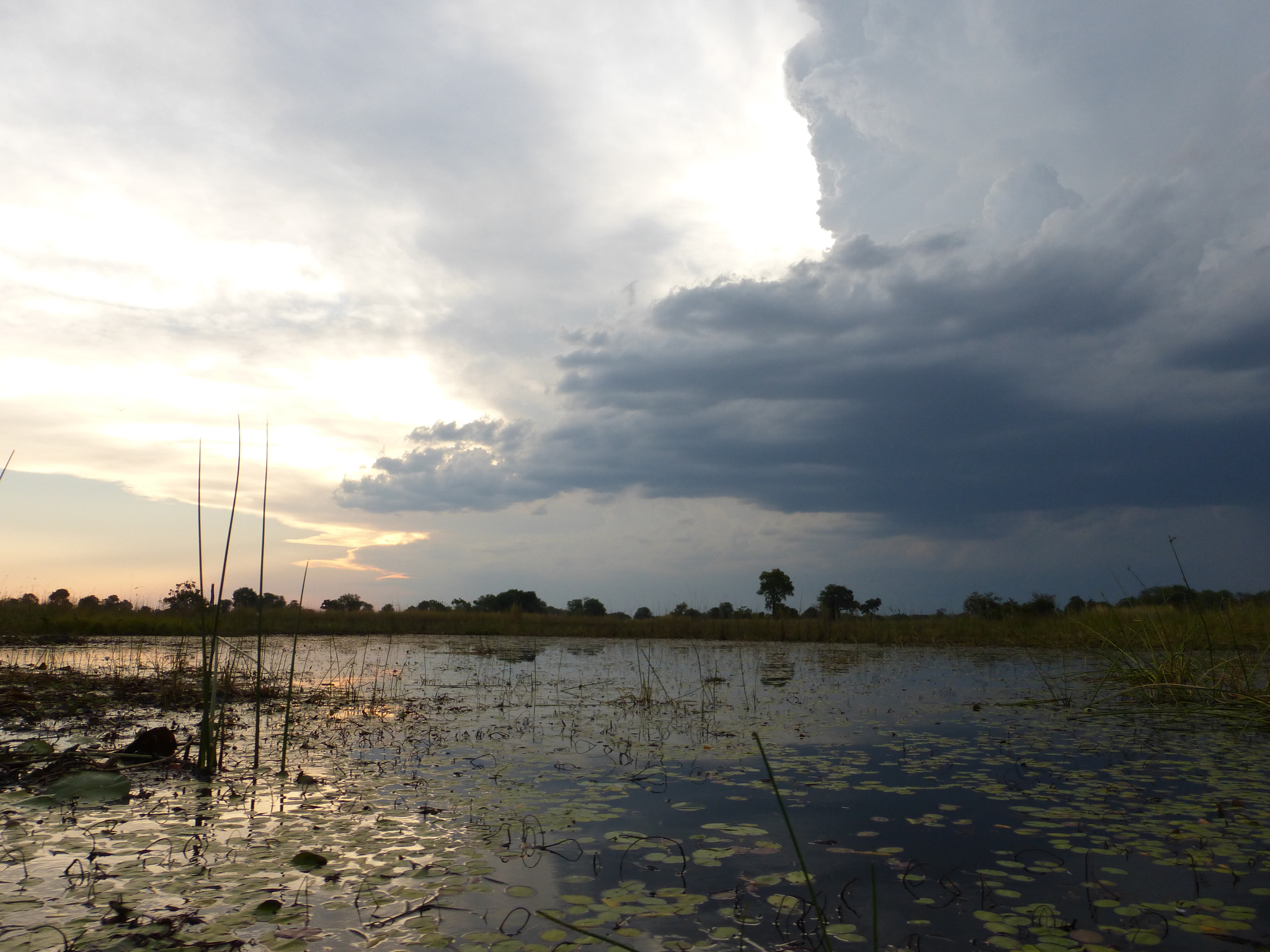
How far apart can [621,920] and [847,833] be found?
59.2 inches

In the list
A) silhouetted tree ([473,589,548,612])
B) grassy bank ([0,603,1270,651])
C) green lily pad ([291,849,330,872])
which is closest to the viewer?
green lily pad ([291,849,330,872])

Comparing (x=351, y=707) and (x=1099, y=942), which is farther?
(x=351, y=707)

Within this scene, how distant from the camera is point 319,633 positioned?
→ 2178cm

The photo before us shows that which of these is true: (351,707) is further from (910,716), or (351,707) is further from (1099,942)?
(1099,942)

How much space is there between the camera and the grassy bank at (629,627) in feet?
51.3

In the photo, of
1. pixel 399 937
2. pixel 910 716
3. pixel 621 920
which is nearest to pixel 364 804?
pixel 399 937

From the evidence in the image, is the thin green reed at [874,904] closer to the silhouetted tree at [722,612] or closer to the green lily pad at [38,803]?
the green lily pad at [38,803]

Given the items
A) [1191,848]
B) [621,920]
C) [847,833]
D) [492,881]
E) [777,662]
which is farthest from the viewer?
[777,662]

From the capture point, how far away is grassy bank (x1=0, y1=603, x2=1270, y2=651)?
51.3ft

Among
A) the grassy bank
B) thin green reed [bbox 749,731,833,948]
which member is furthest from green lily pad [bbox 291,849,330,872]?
the grassy bank

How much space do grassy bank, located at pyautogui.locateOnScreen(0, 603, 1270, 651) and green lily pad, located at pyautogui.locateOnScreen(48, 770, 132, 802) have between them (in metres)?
9.83

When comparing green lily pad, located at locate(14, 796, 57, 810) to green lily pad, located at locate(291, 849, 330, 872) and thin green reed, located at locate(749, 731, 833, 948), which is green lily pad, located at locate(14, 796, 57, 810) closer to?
green lily pad, located at locate(291, 849, 330, 872)

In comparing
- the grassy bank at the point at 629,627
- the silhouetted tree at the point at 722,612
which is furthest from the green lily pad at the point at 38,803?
the silhouetted tree at the point at 722,612

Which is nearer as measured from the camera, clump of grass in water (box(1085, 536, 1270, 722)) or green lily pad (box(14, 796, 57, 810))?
green lily pad (box(14, 796, 57, 810))
